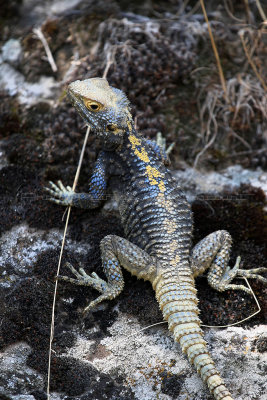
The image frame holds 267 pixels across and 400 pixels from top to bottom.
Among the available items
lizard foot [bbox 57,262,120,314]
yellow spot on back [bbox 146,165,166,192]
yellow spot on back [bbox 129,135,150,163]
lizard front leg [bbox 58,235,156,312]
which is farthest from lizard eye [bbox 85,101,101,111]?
lizard foot [bbox 57,262,120,314]

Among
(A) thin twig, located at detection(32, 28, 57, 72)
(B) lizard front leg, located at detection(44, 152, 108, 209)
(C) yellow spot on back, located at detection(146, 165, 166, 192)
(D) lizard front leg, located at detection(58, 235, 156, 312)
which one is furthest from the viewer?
(A) thin twig, located at detection(32, 28, 57, 72)

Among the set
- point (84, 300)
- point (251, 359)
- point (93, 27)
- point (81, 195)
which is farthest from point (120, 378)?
point (93, 27)

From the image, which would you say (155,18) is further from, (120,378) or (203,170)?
(120,378)

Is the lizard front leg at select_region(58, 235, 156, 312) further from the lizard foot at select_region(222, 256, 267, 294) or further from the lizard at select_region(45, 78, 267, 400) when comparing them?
the lizard foot at select_region(222, 256, 267, 294)

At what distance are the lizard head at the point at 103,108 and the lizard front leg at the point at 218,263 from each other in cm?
150

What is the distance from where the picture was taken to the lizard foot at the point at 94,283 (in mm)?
4483

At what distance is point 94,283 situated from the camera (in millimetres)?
4602

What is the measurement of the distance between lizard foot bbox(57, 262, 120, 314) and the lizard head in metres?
1.48

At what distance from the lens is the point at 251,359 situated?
411 centimetres

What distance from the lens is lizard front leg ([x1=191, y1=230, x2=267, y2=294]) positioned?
4.65 metres

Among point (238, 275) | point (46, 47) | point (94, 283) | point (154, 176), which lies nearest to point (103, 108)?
point (154, 176)

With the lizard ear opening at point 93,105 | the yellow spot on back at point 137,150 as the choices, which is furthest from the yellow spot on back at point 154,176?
the lizard ear opening at point 93,105

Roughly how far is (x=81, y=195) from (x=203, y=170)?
1703mm

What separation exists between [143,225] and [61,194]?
1.14 m
